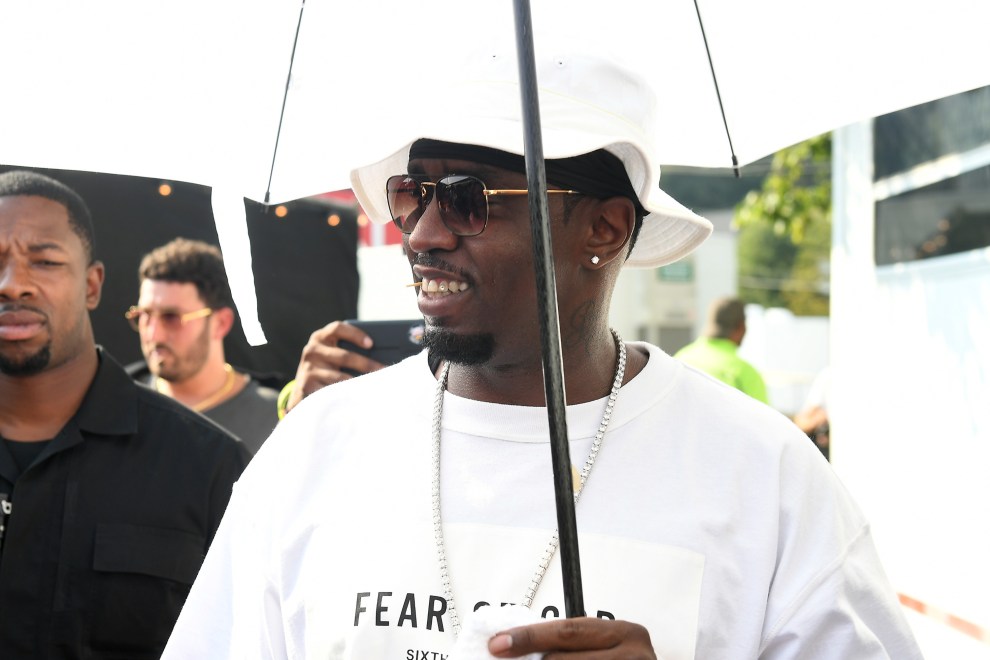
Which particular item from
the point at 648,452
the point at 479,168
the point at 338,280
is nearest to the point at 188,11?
the point at 479,168

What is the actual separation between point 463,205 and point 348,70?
2.24ft

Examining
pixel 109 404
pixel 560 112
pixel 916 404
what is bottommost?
pixel 916 404

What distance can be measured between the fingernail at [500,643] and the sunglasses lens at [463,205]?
0.68m

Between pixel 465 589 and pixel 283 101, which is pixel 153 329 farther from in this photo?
pixel 465 589

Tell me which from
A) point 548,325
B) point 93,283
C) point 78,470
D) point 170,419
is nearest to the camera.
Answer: point 548,325

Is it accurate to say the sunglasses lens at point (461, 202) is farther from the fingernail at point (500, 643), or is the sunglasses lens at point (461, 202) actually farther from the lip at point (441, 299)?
Answer: the fingernail at point (500, 643)

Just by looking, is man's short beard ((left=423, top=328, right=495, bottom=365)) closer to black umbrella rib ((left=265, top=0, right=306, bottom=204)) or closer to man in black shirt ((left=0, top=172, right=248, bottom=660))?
black umbrella rib ((left=265, top=0, right=306, bottom=204))

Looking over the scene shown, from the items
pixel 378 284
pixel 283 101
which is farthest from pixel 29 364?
pixel 378 284

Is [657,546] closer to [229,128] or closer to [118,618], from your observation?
[229,128]

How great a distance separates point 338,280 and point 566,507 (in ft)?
20.1

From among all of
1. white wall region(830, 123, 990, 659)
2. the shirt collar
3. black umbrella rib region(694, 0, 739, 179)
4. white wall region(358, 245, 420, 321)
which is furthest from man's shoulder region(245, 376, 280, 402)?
black umbrella rib region(694, 0, 739, 179)

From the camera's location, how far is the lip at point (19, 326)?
3250 mm

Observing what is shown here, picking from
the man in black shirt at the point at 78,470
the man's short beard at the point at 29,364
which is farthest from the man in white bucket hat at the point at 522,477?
the man's short beard at the point at 29,364

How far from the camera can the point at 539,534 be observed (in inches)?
74.3
